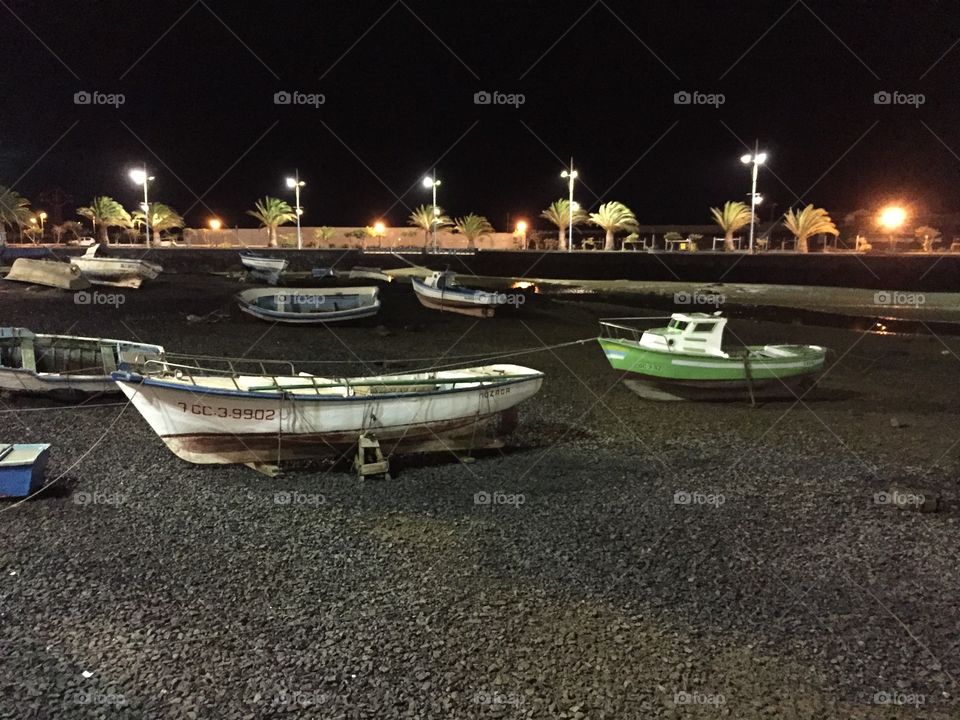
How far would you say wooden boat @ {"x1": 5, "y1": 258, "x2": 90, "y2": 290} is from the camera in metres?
27.6

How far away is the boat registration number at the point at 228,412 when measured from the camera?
9.46 meters

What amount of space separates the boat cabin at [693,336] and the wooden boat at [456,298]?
12359 millimetres

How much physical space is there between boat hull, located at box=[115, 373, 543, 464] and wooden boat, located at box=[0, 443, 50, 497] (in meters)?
1.43

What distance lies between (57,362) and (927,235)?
63580 mm

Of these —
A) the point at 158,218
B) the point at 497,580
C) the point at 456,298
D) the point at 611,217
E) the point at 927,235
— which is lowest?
the point at 497,580

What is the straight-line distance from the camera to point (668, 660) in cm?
574

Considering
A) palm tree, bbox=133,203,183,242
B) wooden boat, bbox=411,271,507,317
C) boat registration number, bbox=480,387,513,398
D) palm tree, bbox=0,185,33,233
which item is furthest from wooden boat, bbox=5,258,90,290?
palm tree, bbox=133,203,183,242

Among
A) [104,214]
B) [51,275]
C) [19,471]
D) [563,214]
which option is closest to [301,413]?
[19,471]

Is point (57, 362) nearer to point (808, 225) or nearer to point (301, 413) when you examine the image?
point (301, 413)

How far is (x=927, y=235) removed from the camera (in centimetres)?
5500

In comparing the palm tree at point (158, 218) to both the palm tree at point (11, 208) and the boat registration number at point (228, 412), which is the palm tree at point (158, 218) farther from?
the boat registration number at point (228, 412)

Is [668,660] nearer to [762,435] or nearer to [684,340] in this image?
[762,435]

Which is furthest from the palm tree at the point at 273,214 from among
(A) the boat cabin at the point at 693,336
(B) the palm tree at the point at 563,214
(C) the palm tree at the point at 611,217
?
(A) the boat cabin at the point at 693,336

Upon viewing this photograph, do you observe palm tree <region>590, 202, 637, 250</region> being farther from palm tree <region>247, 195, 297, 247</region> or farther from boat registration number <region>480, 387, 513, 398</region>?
boat registration number <region>480, 387, 513, 398</region>
